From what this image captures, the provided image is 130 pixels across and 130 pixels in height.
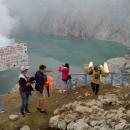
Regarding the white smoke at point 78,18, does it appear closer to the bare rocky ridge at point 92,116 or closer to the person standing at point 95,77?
the person standing at point 95,77

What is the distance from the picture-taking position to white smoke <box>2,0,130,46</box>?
125 metres

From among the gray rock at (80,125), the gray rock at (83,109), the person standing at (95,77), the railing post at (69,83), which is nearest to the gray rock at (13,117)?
the gray rock at (83,109)

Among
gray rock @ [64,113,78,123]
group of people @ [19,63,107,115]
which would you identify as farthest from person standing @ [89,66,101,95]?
gray rock @ [64,113,78,123]

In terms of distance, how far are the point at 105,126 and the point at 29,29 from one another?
141 m

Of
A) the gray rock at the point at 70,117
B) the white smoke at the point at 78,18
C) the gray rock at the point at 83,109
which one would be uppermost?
the white smoke at the point at 78,18

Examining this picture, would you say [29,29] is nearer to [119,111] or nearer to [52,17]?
[52,17]

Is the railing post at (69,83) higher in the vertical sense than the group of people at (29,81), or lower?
lower

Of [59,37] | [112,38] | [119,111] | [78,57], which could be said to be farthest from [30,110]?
[59,37]

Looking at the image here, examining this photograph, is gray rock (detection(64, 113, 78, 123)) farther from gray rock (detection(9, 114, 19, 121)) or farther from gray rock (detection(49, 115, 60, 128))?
gray rock (detection(9, 114, 19, 121))

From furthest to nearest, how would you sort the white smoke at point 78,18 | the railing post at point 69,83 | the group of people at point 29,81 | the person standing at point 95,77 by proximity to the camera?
the white smoke at point 78,18
the railing post at point 69,83
the person standing at point 95,77
the group of people at point 29,81

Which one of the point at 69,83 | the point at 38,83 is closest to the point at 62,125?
the point at 38,83

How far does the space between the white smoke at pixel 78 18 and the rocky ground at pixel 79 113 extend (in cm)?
9625

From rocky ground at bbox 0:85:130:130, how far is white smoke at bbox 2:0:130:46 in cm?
9625

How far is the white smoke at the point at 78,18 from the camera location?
12519 cm
